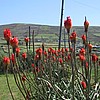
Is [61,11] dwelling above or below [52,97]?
above

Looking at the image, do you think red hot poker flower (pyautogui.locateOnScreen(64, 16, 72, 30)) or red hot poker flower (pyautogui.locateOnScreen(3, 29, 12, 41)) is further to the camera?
red hot poker flower (pyautogui.locateOnScreen(3, 29, 12, 41))

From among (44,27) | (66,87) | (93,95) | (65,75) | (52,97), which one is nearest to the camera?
(93,95)

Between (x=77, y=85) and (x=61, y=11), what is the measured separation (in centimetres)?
1187

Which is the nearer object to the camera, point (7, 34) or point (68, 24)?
point (68, 24)

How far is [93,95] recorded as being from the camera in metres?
4.70

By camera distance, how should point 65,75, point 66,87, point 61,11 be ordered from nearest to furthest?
point 66,87 < point 65,75 < point 61,11

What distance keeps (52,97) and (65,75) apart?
2.36 meters

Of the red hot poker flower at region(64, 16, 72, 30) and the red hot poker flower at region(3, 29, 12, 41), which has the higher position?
the red hot poker flower at region(64, 16, 72, 30)

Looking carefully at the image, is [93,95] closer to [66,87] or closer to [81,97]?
[81,97]

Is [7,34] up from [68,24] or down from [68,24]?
down

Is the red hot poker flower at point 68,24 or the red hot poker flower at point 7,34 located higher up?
the red hot poker flower at point 68,24

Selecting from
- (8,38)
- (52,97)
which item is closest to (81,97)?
(52,97)

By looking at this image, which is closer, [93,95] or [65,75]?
[93,95]

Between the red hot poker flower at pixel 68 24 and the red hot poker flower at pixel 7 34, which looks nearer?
the red hot poker flower at pixel 68 24
